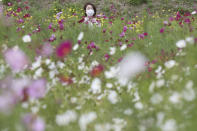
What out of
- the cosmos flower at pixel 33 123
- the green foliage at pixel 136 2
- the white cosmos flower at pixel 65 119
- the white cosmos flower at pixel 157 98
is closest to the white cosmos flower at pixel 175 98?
the white cosmos flower at pixel 157 98

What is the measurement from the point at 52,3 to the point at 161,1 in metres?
3.82

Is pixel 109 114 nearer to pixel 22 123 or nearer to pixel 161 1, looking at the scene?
pixel 22 123

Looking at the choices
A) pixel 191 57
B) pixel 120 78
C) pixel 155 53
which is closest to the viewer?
pixel 191 57

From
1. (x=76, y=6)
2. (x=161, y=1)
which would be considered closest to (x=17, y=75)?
(x=76, y=6)

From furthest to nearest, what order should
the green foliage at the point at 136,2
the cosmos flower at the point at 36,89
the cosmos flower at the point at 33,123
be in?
the green foliage at the point at 136,2, the cosmos flower at the point at 36,89, the cosmos flower at the point at 33,123

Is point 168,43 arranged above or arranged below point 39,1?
below

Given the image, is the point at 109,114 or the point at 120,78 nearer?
the point at 109,114

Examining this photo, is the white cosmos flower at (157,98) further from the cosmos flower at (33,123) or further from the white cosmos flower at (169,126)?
the cosmos flower at (33,123)

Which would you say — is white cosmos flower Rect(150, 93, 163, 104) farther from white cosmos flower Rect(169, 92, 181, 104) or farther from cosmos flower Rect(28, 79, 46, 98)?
cosmos flower Rect(28, 79, 46, 98)

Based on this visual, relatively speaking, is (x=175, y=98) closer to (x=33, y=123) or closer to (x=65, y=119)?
(x=65, y=119)

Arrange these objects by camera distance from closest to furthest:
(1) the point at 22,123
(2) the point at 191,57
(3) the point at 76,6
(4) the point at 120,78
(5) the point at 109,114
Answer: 1. (1) the point at 22,123
2. (5) the point at 109,114
3. (2) the point at 191,57
4. (4) the point at 120,78
5. (3) the point at 76,6

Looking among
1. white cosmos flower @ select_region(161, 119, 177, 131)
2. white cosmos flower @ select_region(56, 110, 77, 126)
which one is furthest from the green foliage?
white cosmos flower @ select_region(161, 119, 177, 131)

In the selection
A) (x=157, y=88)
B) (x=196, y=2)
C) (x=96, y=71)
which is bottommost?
(x=157, y=88)

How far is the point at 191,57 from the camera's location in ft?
7.40
